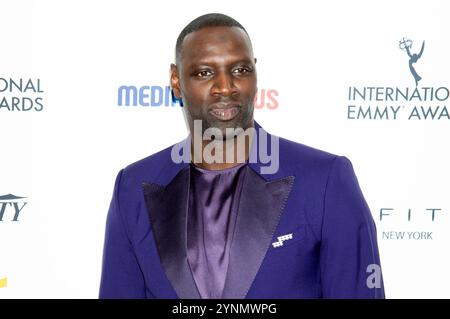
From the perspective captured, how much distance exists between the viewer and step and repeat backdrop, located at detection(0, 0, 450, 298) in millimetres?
2271

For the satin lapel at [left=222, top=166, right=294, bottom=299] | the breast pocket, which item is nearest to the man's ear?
the satin lapel at [left=222, top=166, right=294, bottom=299]

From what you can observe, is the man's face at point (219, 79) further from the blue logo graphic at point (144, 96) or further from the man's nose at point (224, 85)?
the blue logo graphic at point (144, 96)

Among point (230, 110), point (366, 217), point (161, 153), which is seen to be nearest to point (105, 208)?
point (161, 153)

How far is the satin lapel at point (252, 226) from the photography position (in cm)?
164

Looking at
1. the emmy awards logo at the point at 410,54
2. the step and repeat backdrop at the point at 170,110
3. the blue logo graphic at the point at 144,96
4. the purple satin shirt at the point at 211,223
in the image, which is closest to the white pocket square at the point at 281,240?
the purple satin shirt at the point at 211,223

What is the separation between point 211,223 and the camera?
5.64ft

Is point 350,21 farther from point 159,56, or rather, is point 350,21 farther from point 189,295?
point 189,295

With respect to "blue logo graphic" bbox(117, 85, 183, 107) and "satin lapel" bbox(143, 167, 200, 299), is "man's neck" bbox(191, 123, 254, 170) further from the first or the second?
"blue logo graphic" bbox(117, 85, 183, 107)

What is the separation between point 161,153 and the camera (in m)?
1.95

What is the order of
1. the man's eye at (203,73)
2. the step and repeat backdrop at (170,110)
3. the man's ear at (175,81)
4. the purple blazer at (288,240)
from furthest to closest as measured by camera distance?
the step and repeat backdrop at (170,110) < the man's ear at (175,81) < the man's eye at (203,73) < the purple blazer at (288,240)

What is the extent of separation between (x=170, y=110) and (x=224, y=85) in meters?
0.67

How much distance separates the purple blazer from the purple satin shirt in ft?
0.09

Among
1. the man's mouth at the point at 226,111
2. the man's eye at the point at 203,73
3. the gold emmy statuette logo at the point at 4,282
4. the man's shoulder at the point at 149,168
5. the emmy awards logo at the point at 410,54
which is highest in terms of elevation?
the emmy awards logo at the point at 410,54
